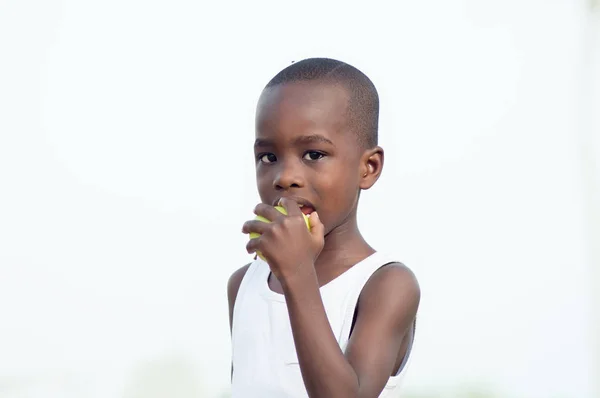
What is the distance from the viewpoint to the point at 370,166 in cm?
181

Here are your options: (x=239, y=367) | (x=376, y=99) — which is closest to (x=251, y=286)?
(x=239, y=367)

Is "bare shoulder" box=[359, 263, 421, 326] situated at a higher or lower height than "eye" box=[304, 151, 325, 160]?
lower

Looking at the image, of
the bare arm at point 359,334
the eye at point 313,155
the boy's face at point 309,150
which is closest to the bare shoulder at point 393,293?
the bare arm at point 359,334

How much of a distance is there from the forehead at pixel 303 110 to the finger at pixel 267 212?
16 cm

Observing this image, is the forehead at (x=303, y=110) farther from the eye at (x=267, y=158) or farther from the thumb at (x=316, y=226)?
the thumb at (x=316, y=226)

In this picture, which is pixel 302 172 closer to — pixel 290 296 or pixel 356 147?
pixel 356 147

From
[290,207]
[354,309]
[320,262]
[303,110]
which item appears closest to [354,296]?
[354,309]

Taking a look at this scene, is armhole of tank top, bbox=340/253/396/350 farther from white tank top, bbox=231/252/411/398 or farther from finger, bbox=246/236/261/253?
finger, bbox=246/236/261/253

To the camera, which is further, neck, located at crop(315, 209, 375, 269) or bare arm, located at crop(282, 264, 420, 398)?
neck, located at crop(315, 209, 375, 269)

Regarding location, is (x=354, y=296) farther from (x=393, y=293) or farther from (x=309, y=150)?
(x=309, y=150)

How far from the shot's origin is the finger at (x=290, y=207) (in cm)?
157

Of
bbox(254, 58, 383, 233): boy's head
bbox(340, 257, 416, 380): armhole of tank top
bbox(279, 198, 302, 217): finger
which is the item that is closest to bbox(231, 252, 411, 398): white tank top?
bbox(340, 257, 416, 380): armhole of tank top

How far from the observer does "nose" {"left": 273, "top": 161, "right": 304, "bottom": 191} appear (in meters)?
1.66

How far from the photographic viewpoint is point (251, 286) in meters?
1.92
